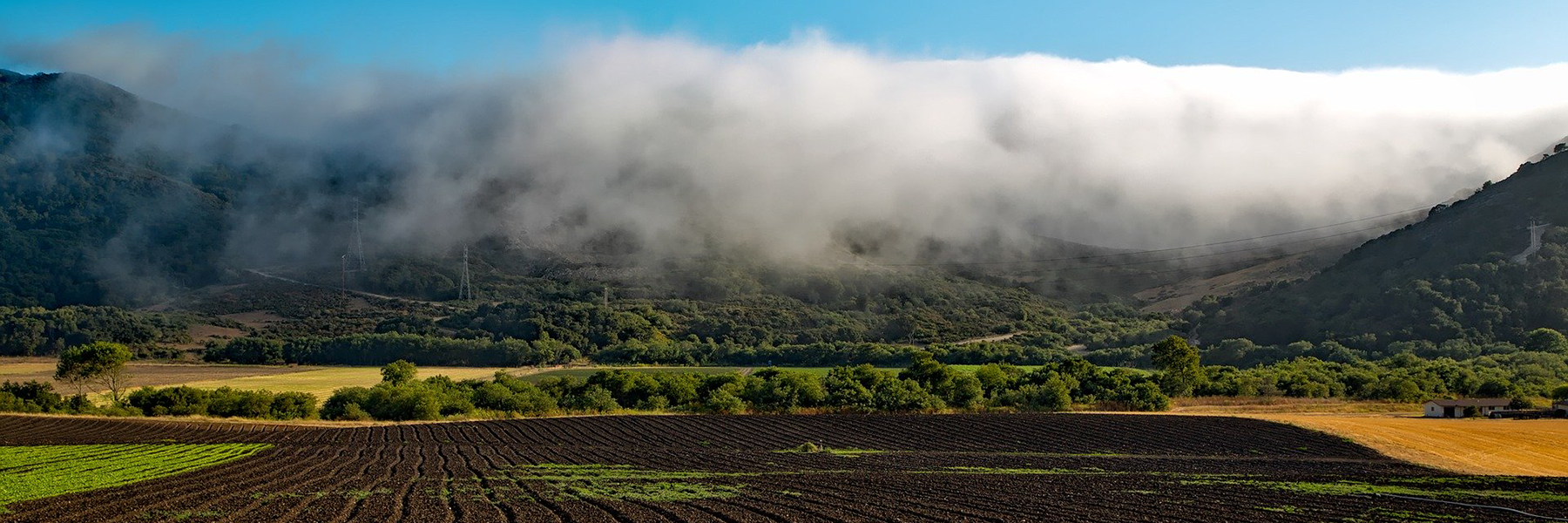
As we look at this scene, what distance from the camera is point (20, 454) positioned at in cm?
4816

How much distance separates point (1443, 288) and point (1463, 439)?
378 ft

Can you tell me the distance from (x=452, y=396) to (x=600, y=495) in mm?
59873

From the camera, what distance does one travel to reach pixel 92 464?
142 ft

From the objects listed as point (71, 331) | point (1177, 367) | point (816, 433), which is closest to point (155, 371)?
point (71, 331)

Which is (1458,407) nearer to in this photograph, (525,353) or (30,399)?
(30,399)

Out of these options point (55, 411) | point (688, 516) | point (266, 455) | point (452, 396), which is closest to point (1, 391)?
point (55, 411)

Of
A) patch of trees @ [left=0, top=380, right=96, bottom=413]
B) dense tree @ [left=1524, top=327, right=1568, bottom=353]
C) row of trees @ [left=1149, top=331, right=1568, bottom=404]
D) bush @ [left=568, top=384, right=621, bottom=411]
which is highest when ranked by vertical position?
dense tree @ [left=1524, top=327, right=1568, bottom=353]

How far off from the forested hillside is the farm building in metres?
60.8

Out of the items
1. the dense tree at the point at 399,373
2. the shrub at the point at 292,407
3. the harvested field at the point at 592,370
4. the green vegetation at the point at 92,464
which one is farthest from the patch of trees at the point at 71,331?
the green vegetation at the point at 92,464

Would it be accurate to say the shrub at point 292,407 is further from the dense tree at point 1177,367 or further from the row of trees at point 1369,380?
the dense tree at point 1177,367

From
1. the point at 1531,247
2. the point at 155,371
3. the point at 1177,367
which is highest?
the point at 1531,247

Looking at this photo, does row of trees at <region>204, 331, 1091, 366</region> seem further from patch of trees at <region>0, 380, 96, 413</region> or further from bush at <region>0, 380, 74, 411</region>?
bush at <region>0, 380, 74, 411</region>

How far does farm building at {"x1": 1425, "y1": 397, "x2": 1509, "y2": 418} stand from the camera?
83.3 meters

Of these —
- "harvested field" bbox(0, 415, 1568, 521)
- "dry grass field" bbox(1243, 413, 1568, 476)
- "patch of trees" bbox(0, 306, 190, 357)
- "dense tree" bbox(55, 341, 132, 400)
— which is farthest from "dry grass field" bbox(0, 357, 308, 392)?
"dry grass field" bbox(1243, 413, 1568, 476)
